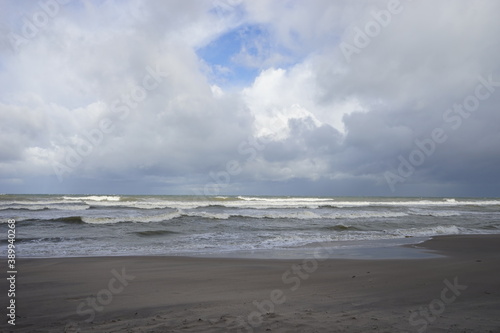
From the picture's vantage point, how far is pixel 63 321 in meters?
4.88

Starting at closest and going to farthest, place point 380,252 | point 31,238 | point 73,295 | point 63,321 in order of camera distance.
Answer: point 63,321 → point 73,295 → point 380,252 → point 31,238

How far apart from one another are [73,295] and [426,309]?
620 centimetres

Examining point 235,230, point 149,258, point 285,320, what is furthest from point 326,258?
point 235,230

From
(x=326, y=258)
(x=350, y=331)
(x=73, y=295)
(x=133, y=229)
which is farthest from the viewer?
(x=133, y=229)

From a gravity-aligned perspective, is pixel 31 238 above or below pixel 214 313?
above

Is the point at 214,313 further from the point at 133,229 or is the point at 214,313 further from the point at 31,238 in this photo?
the point at 133,229
